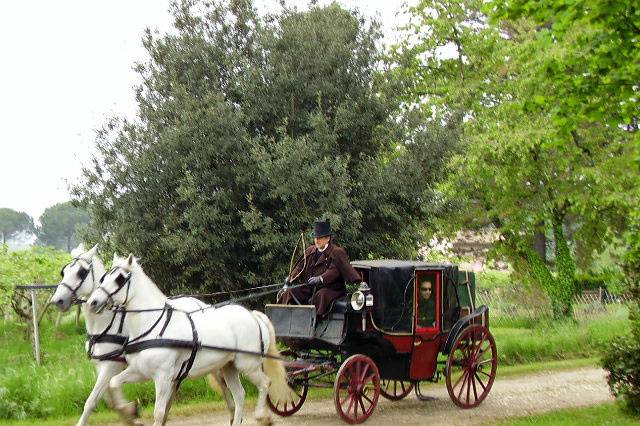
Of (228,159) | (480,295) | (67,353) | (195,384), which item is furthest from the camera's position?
(480,295)

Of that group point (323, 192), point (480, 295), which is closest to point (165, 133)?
point (323, 192)

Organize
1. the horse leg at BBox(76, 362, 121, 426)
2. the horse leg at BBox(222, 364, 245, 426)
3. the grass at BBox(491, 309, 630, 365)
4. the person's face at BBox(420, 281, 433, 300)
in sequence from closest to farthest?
the horse leg at BBox(76, 362, 121, 426)
the horse leg at BBox(222, 364, 245, 426)
the person's face at BBox(420, 281, 433, 300)
the grass at BBox(491, 309, 630, 365)

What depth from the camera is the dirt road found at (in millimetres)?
10570

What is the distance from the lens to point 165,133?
508 inches

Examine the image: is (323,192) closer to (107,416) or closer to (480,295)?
(107,416)

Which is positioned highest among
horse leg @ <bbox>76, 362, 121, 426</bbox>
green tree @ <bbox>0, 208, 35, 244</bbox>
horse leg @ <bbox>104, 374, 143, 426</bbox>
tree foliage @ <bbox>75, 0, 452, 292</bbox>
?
green tree @ <bbox>0, 208, 35, 244</bbox>

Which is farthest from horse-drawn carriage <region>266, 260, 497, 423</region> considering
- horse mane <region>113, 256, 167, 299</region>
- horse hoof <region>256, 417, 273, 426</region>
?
horse mane <region>113, 256, 167, 299</region>

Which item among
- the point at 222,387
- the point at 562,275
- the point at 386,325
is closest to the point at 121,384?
the point at 222,387

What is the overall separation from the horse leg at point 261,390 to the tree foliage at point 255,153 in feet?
10.9

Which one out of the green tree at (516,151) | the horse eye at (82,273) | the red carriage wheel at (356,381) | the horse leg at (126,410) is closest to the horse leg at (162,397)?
the horse leg at (126,410)

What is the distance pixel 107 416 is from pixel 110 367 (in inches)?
81.4

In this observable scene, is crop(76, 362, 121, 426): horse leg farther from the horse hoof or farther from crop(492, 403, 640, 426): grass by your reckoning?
crop(492, 403, 640, 426): grass

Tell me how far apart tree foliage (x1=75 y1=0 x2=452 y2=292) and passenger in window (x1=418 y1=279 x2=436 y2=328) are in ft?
7.22

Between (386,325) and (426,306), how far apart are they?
787mm
